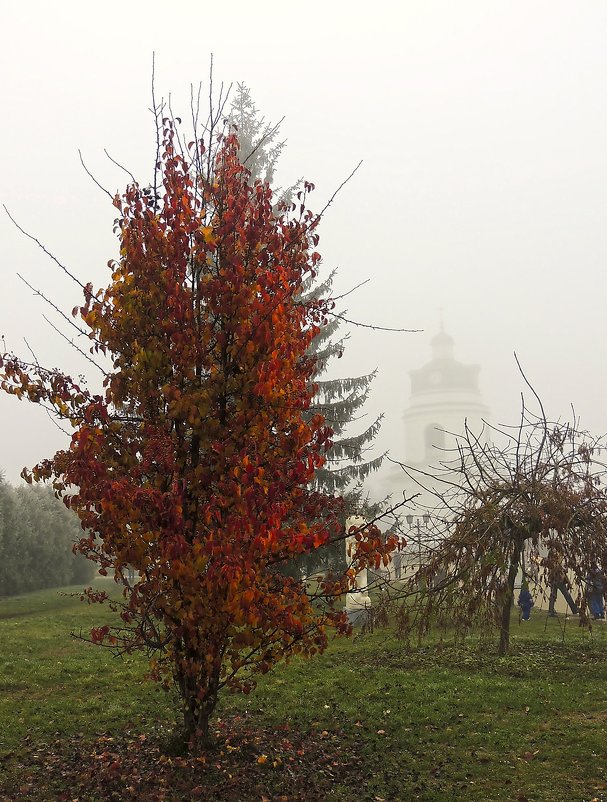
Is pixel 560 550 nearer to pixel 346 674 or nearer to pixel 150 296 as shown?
pixel 346 674

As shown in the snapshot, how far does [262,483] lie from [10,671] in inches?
288

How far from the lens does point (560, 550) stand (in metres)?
9.38

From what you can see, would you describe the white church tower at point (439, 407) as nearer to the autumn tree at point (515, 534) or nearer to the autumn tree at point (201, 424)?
→ the autumn tree at point (515, 534)

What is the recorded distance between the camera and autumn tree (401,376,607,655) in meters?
9.35

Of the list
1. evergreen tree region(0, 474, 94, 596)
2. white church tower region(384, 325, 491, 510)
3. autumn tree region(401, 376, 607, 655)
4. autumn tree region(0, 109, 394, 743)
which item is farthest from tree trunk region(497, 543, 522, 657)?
white church tower region(384, 325, 491, 510)

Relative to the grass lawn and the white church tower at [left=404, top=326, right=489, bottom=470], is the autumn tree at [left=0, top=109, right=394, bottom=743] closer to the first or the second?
the grass lawn

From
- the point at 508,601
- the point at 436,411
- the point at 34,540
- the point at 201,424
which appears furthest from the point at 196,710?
the point at 436,411

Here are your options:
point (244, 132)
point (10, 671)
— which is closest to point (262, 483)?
point (10, 671)

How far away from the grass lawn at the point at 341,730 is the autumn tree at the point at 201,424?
85 centimetres

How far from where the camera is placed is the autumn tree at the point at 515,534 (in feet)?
30.7

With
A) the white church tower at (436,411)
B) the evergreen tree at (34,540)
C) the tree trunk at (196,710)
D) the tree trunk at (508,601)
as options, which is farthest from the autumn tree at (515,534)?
the white church tower at (436,411)

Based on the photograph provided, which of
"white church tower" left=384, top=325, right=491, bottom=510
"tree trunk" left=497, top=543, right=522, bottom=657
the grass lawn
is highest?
"white church tower" left=384, top=325, right=491, bottom=510

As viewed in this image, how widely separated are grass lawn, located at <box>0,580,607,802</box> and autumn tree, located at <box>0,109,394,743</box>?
33.4 inches

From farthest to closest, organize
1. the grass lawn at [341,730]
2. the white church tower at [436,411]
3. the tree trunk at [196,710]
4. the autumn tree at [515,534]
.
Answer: the white church tower at [436,411] < the autumn tree at [515,534] < the tree trunk at [196,710] < the grass lawn at [341,730]
